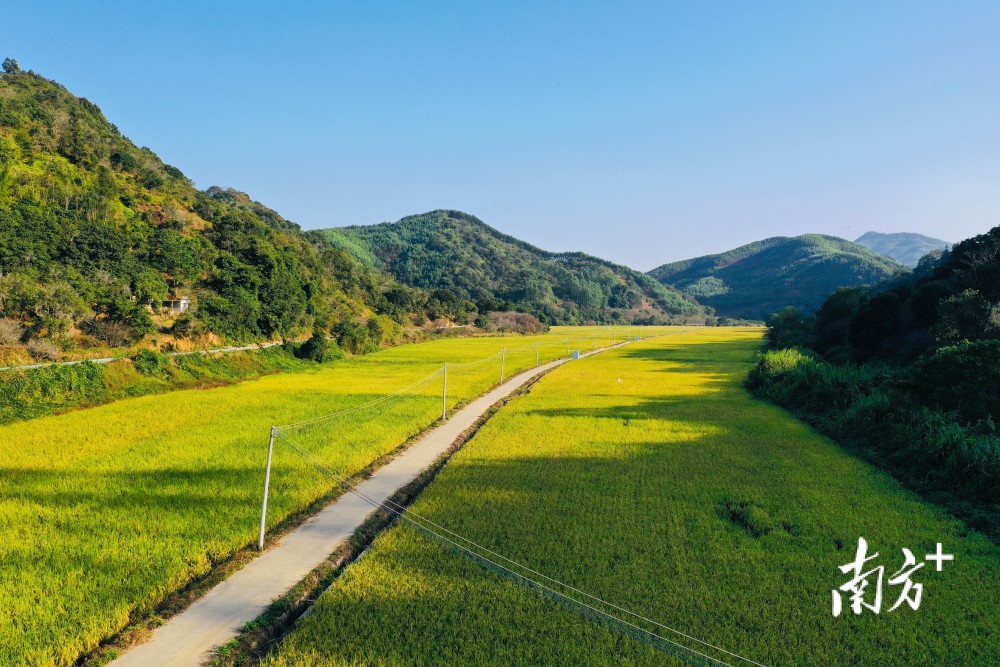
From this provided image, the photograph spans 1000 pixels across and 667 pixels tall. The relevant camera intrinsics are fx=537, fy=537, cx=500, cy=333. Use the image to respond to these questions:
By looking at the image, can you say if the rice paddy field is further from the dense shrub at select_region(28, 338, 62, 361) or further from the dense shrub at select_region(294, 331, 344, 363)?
the dense shrub at select_region(294, 331, 344, 363)

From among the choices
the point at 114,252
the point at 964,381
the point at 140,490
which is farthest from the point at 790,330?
the point at 114,252

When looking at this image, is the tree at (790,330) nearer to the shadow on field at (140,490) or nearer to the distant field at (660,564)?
the distant field at (660,564)

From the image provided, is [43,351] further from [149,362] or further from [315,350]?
[315,350]

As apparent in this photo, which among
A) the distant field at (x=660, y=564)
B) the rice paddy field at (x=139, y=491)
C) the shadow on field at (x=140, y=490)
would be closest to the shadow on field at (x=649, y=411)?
the distant field at (x=660, y=564)

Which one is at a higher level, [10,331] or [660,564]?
[10,331]

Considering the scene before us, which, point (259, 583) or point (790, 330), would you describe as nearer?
point (259, 583)

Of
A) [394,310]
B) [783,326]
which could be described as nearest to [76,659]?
[783,326]

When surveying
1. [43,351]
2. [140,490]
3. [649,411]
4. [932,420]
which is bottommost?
[649,411]
